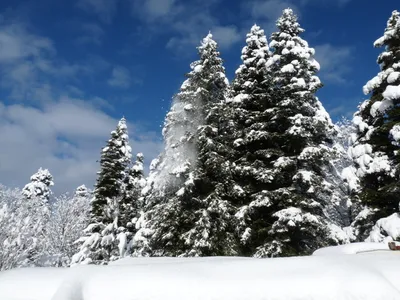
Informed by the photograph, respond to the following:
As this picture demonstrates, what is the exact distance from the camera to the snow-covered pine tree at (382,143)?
1471 cm

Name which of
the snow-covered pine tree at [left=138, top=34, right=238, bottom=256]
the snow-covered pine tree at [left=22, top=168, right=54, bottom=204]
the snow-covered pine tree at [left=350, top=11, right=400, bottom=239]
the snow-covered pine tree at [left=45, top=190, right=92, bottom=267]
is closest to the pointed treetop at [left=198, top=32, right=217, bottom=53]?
the snow-covered pine tree at [left=138, top=34, right=238, bottom=256]

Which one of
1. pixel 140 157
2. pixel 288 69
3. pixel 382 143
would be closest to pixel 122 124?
pixel 140 157

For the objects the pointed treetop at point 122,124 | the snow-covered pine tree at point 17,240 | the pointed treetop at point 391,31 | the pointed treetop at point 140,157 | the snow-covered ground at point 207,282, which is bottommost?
the snow-covered ground at point 207,282

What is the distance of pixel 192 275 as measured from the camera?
331cm

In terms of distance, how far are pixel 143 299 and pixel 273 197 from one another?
12.1 metres

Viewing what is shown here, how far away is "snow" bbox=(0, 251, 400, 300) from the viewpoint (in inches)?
122

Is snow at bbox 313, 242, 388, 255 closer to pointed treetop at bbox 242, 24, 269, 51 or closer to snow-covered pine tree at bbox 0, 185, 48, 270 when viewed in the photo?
pointed treetop at bbox 242, 24, 269, 51

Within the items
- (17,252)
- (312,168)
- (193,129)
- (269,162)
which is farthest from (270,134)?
(17,252)

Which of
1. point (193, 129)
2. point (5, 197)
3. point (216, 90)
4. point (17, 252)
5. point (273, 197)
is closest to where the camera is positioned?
point (273, 197)

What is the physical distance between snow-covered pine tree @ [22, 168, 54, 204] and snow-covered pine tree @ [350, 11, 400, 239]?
44.6 metres

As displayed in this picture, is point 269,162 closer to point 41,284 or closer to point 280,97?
point 280,97

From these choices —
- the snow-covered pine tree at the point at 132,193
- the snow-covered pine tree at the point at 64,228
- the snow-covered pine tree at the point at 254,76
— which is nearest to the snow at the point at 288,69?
the snow-covered pine tree at the point at 254,76

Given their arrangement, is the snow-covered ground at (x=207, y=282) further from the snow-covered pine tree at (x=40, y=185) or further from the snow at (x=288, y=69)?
the snow-covered pine tree at (x=40, y=185)

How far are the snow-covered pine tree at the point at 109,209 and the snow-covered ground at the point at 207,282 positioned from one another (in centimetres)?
1898
